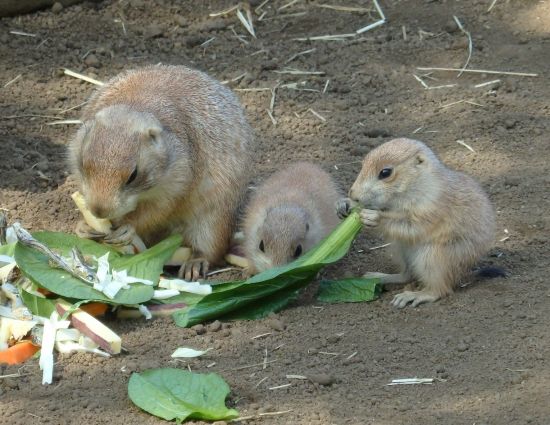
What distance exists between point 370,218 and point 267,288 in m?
0.75

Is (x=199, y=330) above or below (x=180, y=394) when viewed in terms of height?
below

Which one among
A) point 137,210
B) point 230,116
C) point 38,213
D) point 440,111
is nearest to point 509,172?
point 440,111

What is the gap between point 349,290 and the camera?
6.77m

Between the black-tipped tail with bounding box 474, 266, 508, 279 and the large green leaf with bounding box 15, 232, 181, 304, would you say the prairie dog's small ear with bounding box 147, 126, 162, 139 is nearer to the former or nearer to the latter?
the large green leaf with bounding box 15, 232, 181, 304

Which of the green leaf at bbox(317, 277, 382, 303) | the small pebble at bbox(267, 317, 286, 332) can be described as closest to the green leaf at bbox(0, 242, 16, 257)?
the small pebble at bbox(267, 317, 286, 332)

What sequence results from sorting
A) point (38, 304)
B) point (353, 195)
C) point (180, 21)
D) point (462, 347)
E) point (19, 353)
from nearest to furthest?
point (462, 347)
point (19, 353)
point (38, 304)
point (353, 195)
point (180, 21)

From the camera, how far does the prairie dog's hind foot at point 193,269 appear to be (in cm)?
738

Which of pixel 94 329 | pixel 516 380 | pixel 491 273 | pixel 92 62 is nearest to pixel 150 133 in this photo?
pixel 94 329

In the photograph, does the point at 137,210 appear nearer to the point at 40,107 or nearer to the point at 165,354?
the point at 165,354

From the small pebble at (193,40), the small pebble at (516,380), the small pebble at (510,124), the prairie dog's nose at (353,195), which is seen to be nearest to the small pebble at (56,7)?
the small pebble at (193,40)

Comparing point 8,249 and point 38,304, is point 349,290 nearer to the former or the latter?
point 38,304

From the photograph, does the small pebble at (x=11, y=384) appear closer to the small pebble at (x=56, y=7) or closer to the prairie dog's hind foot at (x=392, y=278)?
the prairie dog's hind foot at (x=392, y=278)

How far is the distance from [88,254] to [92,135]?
2.78 ft

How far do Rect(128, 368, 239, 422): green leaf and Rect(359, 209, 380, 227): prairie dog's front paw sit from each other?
5.17ft
